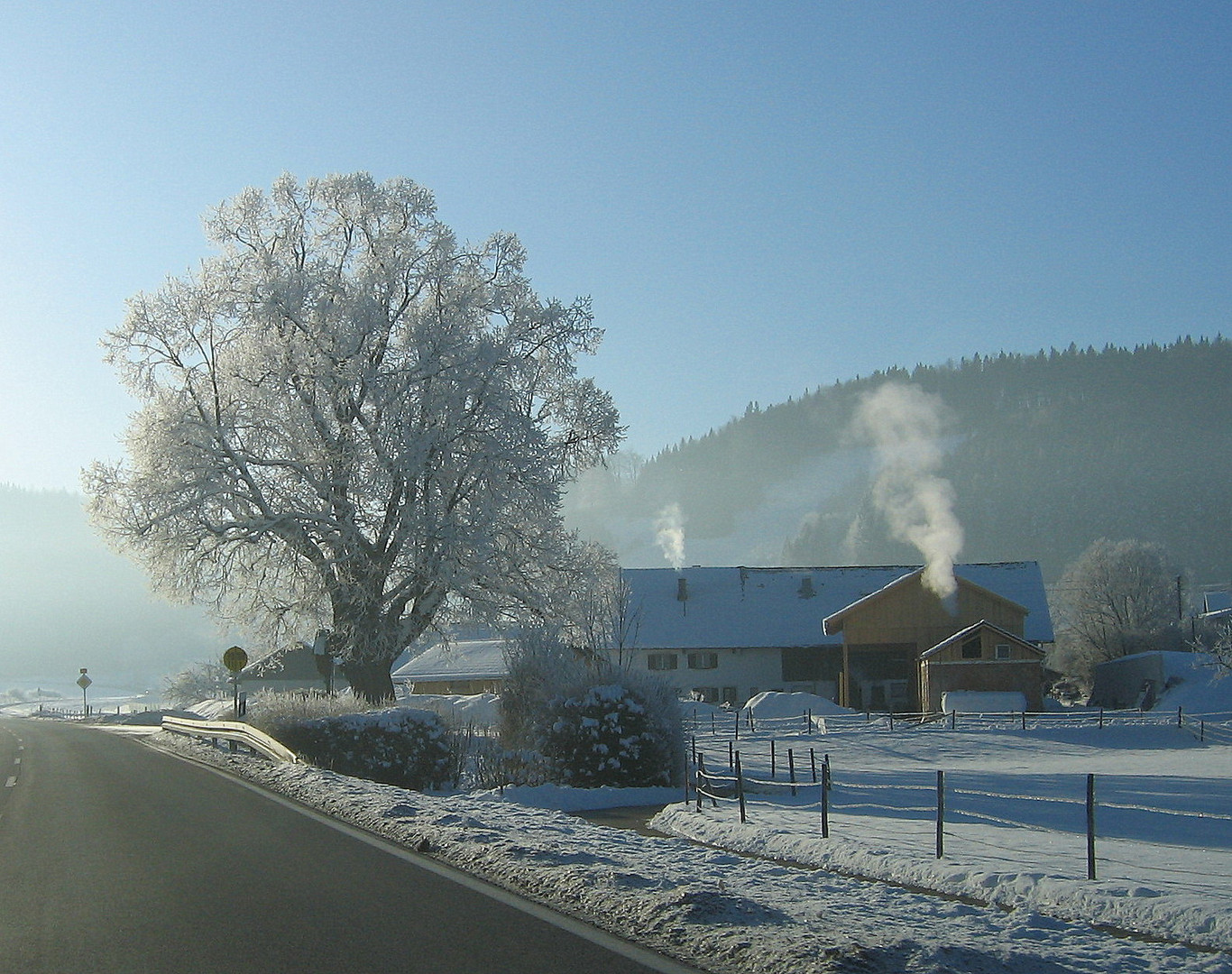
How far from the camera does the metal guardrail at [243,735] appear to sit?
22500 millimetres

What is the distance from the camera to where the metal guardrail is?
22.5 meters

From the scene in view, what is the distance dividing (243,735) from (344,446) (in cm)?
772

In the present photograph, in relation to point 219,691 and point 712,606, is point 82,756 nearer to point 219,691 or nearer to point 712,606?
point 712,606

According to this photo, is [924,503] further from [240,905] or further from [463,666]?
[240,905]

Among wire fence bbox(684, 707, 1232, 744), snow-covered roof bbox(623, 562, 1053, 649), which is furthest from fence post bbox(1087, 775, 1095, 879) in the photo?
snow-covered roof bbox(623, 562, 1053, 649)

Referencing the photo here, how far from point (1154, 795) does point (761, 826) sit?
1117 centimetres

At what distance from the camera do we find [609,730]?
21672mm

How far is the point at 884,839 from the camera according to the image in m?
14.7

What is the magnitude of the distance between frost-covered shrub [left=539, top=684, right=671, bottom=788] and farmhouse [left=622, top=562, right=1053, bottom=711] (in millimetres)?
32202

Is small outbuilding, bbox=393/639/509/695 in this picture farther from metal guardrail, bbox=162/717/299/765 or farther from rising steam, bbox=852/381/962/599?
metal guardrail, bbox=162/717/299/765

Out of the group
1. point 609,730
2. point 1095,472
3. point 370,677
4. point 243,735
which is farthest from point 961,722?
point 1095,472

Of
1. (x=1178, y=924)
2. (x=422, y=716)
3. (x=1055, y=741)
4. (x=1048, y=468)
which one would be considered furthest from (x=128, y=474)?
(x=1048, y=468)

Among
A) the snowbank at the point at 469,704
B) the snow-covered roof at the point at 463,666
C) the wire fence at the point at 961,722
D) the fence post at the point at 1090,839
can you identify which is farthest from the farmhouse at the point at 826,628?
the fence post at the point at 1090,839

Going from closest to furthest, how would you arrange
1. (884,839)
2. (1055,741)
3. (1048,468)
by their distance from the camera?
(884,839)
(1055,741)
(1048,468)
